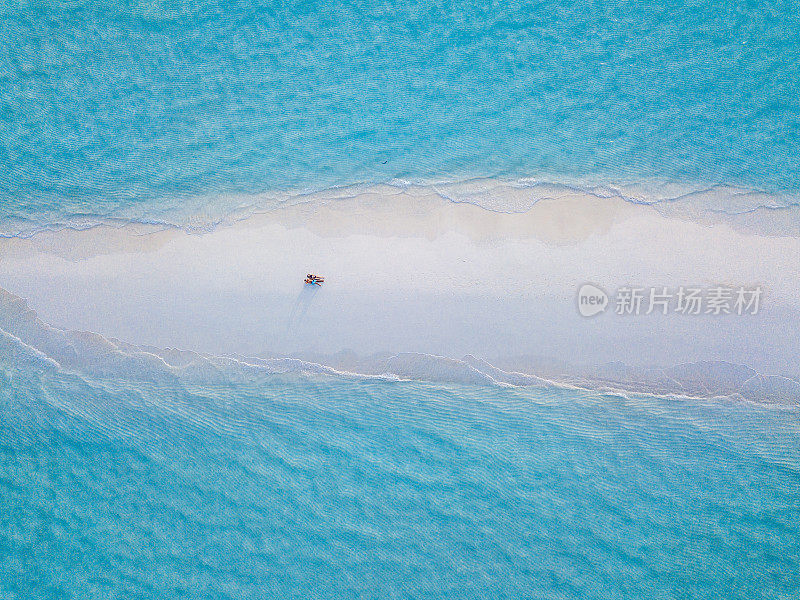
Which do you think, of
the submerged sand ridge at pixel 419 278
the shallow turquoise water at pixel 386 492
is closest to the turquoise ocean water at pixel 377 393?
the shallow turquoise water at pixel 386 492

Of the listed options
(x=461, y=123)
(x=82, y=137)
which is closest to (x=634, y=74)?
(x=461, y=123)

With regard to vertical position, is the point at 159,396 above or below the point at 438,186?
below

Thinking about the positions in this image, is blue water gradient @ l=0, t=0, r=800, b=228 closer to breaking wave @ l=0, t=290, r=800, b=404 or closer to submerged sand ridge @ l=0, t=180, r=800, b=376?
submerged sand ridge @ l=0, t=180, r=800, b=376

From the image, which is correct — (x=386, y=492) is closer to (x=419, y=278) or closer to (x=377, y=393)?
(x=377, y=393)

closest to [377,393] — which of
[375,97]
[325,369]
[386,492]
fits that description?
[325,369]

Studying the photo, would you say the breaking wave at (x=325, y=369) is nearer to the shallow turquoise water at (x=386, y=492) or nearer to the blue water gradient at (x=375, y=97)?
the shallow turquoise water at (x=386, y=492)

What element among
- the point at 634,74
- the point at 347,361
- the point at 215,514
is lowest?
the point at 215,514

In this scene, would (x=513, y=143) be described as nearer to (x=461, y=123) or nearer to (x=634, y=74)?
(x=461, y=123)
